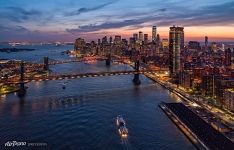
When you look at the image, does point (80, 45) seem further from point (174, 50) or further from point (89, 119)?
point (89, 119)

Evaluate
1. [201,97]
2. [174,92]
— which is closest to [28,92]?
[174,92]

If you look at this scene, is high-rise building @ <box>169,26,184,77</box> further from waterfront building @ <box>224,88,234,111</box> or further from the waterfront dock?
the waterfront dock

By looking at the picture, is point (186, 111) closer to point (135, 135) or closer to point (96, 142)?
point (135, 135)

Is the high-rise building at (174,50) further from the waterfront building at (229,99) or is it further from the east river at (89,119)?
the waterfront building at (229,99)

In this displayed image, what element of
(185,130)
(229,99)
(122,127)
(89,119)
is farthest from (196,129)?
(229,99)

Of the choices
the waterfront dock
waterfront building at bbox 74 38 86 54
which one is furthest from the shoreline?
waterfront building at bbox 74 38 86 54

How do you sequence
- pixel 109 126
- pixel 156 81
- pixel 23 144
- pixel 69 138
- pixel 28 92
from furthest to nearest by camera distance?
pixel 156 81 → pixel 28 92 → pixel 109 126 → pixel 69 138 → pixel 23 144

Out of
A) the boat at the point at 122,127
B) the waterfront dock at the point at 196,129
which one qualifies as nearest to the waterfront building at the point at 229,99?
the waterfront dock at the point at 196,129
